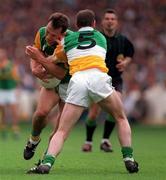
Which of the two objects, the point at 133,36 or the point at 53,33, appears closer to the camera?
the point at 53,33

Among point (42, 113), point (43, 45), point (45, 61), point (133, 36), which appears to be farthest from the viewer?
point (133, 36)

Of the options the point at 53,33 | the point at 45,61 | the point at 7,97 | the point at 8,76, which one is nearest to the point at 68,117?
the point at 45,61

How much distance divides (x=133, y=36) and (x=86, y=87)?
879 inches

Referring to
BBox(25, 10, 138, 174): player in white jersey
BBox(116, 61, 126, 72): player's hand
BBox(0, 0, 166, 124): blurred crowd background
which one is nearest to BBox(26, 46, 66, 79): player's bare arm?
BBox(25, 10, 138, 174): player in white jersey

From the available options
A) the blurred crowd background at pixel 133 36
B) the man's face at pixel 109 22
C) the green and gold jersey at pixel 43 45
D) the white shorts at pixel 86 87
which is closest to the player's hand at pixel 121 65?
the man's face at pixel 109 22

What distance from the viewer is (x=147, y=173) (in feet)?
43.6

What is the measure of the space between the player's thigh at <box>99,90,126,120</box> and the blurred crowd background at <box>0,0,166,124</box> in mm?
20056

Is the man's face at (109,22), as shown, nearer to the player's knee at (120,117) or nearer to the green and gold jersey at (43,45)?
the green and gold jersey at (43,45)

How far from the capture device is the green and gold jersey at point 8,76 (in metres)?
25.6

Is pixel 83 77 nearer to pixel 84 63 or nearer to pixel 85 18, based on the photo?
pixel 84 63

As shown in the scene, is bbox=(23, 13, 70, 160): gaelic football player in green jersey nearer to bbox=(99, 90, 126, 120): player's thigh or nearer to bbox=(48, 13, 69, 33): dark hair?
bbox=(48, 13, 69, 33): dark hair

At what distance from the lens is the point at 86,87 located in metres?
12.7

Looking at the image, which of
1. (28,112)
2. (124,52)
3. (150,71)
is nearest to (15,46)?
(28,112)

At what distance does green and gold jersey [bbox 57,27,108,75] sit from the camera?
1280cm
